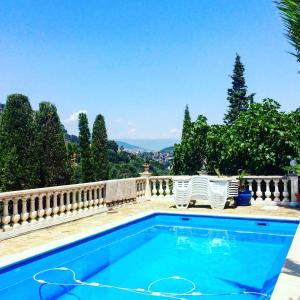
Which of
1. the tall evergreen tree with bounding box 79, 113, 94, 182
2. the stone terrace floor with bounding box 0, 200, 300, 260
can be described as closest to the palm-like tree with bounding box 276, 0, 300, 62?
the stone terrace floor with bounding box 0, 200, 300, 260

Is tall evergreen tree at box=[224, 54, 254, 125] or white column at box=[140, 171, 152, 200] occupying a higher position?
tall evergreen tree at box=[224, 54, 254, 125]

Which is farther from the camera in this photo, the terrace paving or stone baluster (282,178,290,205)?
stone baluster (282,178,290,205)

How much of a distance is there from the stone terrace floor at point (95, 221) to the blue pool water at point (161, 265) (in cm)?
73

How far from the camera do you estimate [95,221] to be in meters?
10.8

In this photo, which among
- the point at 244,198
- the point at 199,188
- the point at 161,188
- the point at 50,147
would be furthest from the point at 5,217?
the point at 50,147

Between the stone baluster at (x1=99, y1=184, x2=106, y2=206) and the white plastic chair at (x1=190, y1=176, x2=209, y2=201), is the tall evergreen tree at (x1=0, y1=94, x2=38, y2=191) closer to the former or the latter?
the stone baluster at (x1=99, y1=184, x2=106, y2=206)

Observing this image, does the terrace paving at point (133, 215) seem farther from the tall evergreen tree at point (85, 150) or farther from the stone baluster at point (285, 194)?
the tall evergreen tree at point (85, 150)

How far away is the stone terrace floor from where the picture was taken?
7831 millimetres

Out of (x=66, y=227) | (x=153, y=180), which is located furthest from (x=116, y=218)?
(x=153, y=180)

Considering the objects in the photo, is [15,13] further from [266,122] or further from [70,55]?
[266,122]

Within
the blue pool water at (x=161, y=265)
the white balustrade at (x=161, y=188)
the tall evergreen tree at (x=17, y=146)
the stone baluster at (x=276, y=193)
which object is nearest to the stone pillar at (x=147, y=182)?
the white balustrade at (x=161, y=188)

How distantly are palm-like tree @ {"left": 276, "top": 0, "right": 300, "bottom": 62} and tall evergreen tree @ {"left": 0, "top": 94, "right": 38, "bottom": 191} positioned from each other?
24199mm

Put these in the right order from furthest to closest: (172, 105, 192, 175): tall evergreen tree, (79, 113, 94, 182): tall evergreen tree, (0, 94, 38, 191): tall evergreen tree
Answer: (79, 113, 94, 182): tall evergreen tree < (0, 94, 38, 191): tall evergreen tree < (172, 105, 192, 175): tall evergreen tree

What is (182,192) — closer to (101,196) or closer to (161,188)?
(161,188)
